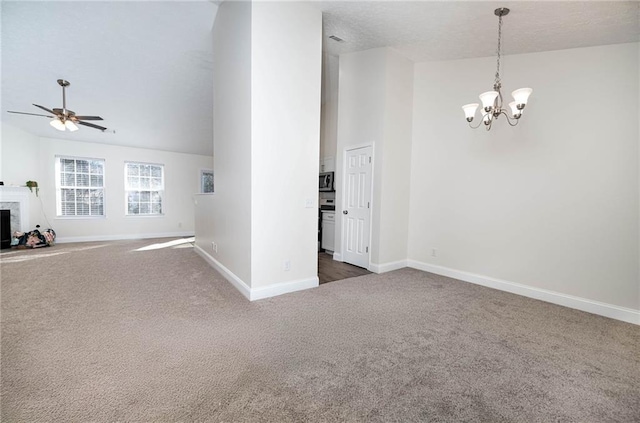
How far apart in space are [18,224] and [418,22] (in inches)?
342

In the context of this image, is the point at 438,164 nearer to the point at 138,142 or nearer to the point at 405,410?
the point at 405,410

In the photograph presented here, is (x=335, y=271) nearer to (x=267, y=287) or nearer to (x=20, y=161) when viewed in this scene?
(x=267, y=287)

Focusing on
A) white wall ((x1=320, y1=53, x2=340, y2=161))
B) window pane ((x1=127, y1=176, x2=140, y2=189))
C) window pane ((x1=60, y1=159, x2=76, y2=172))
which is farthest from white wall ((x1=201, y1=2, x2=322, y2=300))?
window pane ((x1=60, y1=159, x2=76, y2=172))

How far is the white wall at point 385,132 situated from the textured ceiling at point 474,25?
0.32 m

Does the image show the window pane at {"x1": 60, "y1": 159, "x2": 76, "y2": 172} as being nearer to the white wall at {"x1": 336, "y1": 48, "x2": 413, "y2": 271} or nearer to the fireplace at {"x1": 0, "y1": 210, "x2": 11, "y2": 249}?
the fireplace at {"x1": 0, "y1": 210, "x2": 11, "y2": 249}

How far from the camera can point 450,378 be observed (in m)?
1.66

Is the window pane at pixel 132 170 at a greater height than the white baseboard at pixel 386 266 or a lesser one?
greater

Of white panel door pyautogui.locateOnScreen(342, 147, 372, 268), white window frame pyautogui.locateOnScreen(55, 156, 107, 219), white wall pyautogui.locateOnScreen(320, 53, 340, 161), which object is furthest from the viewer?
white window frame pyautogui.locateOnScreen(55, 156, 107, 219)

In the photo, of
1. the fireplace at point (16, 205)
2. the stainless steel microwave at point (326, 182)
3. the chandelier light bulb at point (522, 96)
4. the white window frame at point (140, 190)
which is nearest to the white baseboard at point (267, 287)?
the chandelier light bulb at point (522, 96)

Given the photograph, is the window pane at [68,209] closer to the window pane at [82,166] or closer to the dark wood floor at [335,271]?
the window pane at [82,166]

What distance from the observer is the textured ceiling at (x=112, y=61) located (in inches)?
127

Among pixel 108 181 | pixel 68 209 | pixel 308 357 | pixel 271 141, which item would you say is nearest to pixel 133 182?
pixel 108 181

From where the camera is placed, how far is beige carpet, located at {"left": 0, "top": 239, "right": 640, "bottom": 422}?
140 centimetres

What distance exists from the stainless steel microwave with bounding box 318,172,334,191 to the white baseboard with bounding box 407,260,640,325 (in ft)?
8.82
